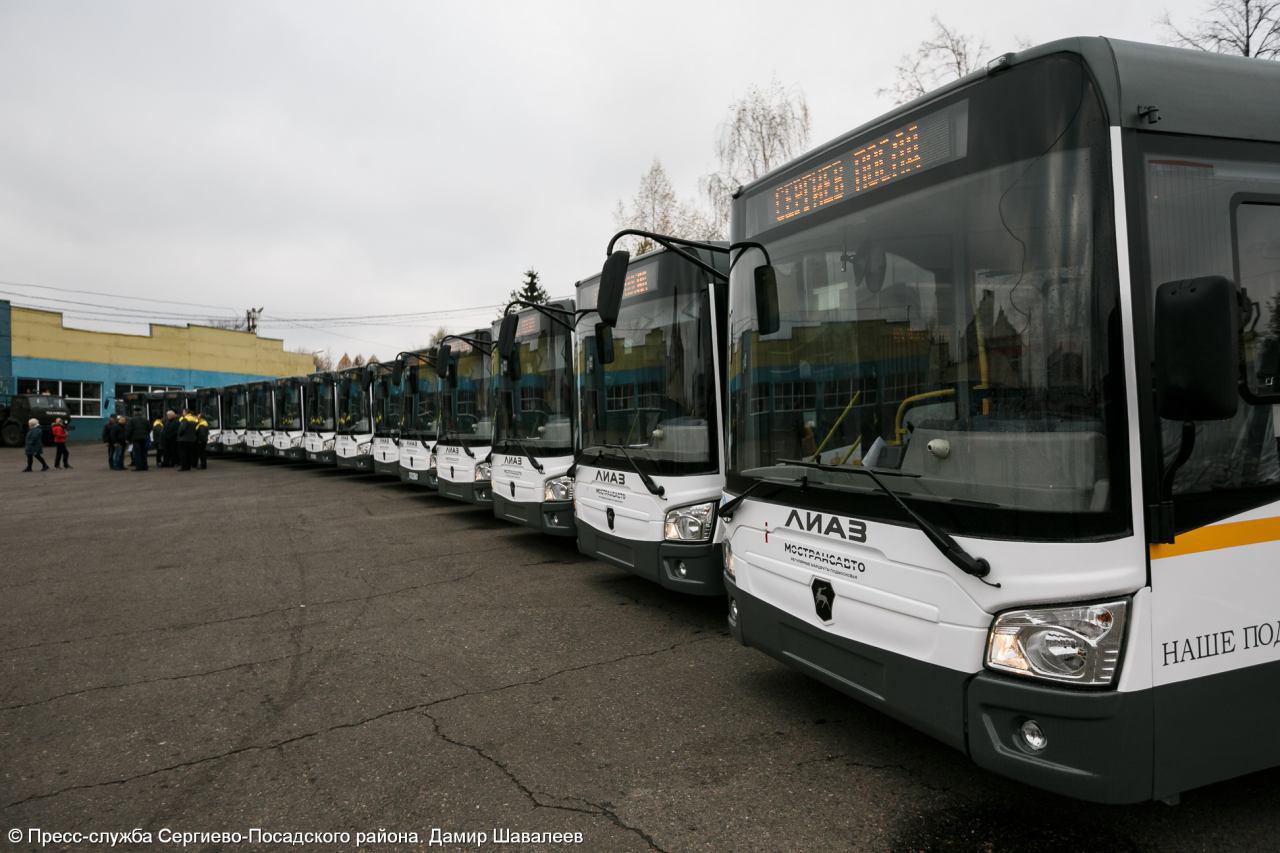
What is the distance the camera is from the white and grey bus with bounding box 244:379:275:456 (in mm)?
25766

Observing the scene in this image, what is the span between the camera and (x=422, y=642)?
5.48 m

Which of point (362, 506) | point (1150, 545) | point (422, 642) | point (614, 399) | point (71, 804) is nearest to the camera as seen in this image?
point (1150, 545)

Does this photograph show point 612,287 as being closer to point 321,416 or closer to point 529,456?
point 529,456

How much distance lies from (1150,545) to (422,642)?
15.3 ft

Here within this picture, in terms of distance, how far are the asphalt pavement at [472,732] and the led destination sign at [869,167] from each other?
263cm

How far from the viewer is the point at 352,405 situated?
19312 mm

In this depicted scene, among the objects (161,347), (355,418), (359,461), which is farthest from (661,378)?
(161,347)

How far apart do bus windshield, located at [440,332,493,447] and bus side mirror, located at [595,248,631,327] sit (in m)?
6.86

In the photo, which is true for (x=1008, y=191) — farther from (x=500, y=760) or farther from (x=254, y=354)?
(x=254, y=354)

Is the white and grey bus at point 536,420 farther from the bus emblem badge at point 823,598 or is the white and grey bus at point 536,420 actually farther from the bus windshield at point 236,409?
the bus windshield at point 236,409

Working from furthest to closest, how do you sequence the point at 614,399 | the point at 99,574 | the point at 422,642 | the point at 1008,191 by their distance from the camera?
the point at 99,574 → the point at 614,399 → the point at 422,642 → the point at 1008,191

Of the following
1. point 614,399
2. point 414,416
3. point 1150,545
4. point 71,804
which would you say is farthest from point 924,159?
point 414,416

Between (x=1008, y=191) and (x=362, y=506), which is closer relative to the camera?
(x=1008, y=191)

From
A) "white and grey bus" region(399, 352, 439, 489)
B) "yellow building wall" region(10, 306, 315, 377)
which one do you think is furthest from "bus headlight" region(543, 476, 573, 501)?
"yellow building wall" region(10, 306, 315, 377)
